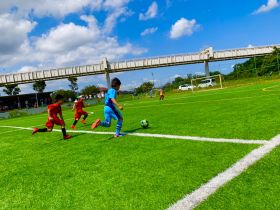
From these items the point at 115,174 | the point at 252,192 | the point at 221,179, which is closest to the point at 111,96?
the point at 115,174

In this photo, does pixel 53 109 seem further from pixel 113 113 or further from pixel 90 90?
pixel 90 90

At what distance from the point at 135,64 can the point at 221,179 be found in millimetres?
60895

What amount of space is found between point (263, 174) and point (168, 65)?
62315 millimetres

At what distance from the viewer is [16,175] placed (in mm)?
6715

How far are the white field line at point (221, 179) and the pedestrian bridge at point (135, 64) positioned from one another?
2331 inches

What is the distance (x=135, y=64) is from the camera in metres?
64.9

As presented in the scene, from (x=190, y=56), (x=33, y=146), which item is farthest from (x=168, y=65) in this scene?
(x=33, y=146)

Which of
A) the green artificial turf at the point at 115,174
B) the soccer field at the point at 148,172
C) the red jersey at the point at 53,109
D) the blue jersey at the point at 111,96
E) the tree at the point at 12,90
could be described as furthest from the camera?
the tree at the point at 12,90

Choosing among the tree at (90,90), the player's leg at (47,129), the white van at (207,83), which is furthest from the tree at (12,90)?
the player's leg at (47,129)

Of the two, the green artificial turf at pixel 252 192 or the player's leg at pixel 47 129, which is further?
the player's leg at pixel 47 129

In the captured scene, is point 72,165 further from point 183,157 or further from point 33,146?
point 33,146

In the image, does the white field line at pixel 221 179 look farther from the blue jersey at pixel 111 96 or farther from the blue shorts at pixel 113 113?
the blue shorts at pixel 113 113

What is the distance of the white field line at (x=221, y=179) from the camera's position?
4.02m

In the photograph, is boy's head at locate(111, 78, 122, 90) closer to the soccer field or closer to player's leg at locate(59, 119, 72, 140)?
the soccer field
